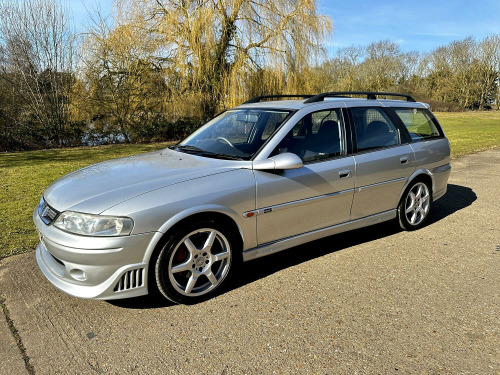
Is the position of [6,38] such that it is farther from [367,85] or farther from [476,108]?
[476,108]

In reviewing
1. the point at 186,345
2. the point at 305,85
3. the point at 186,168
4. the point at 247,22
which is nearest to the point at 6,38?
the point at 247,22

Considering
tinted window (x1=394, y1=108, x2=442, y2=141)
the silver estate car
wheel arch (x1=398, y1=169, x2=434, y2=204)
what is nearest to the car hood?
the silver estate car

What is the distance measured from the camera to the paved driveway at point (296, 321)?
2.43m

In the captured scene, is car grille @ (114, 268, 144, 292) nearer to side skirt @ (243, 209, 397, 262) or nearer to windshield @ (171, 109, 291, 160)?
side skirt @ (243, 209, 397, 262)

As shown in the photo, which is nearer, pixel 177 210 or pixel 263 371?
pixel 263 371

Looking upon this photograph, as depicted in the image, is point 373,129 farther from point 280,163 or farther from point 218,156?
point 218,156

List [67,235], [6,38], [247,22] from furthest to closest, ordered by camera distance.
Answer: [247,22]
[6,38]
[67,235]

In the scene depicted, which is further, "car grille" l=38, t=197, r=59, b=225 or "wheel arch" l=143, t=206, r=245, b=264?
"car grille" l=38, t=197, r=59, b=225

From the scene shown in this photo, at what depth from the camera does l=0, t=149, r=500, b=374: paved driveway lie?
2.43 metres

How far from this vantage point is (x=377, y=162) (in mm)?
4223

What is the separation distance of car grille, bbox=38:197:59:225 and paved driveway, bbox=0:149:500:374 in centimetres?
67

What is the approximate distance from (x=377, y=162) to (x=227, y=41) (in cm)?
1267

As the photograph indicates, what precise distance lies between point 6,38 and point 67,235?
14.1 meters

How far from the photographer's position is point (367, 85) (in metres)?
47.5
